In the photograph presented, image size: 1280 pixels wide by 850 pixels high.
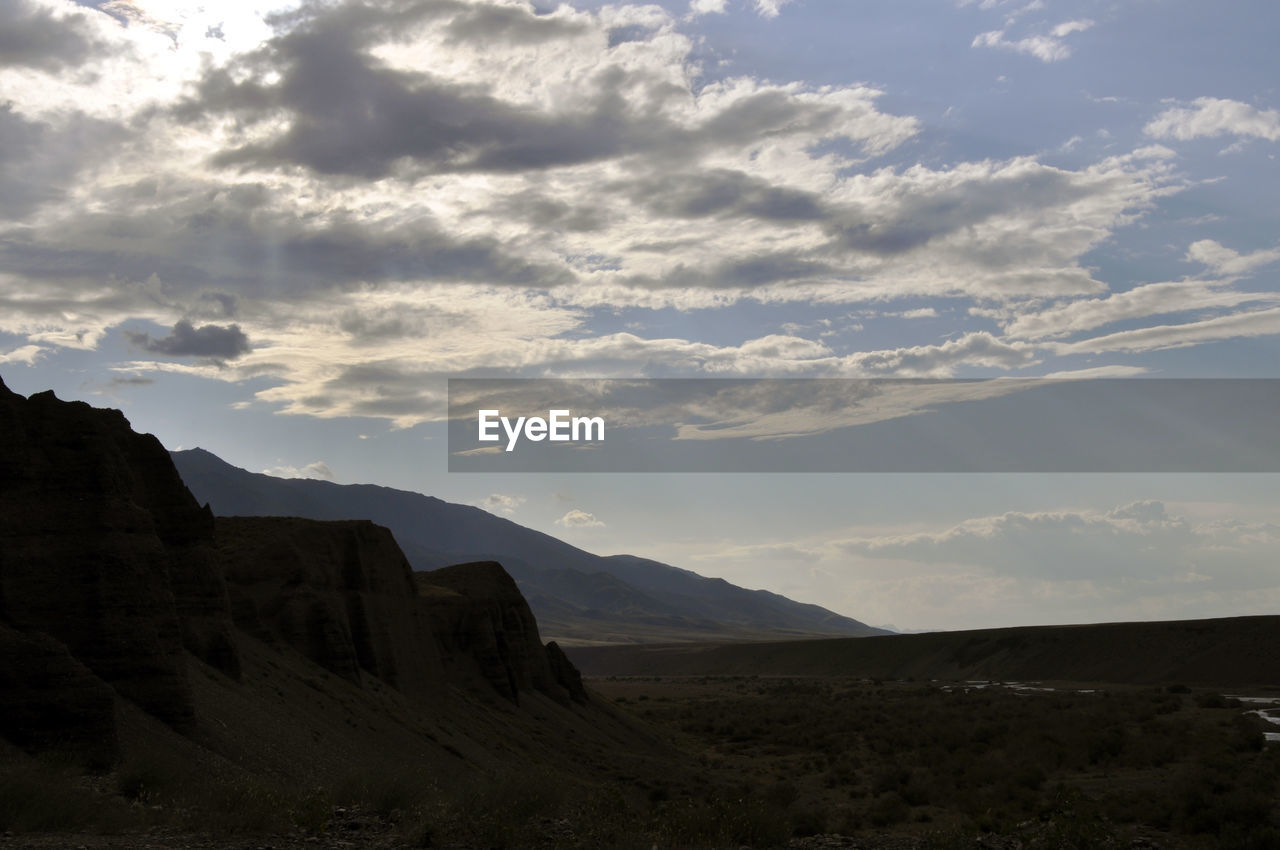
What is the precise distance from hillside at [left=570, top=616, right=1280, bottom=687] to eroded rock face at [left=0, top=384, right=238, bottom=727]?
82048 mm

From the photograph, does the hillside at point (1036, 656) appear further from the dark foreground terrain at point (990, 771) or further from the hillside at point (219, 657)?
the hillside at point (219, 657)

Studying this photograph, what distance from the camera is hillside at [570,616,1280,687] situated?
84.1 m

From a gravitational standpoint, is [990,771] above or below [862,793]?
above

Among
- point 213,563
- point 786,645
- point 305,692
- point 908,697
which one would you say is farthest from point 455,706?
point 786,645

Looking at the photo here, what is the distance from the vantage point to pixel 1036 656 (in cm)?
10481

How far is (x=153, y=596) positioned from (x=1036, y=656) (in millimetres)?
99427

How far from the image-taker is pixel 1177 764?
33938mm

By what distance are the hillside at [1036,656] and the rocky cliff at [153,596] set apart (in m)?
66.7

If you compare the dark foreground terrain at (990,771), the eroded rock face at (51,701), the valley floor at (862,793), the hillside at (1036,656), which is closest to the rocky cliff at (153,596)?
the eroded rock face at (51,701)

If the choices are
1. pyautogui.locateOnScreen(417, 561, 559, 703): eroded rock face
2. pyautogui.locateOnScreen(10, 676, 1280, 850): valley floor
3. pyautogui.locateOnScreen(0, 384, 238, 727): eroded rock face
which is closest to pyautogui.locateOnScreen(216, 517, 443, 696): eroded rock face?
pyautogui.locateOnScreen(417, 561, 559, 703): eroded rock face

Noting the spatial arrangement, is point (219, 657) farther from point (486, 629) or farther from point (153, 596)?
point (486, 629)

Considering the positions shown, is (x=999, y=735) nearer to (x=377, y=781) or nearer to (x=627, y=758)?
(x=627, y=758)

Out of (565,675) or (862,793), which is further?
(565,675)

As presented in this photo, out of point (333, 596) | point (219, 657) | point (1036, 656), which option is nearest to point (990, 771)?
point (333, 596)
